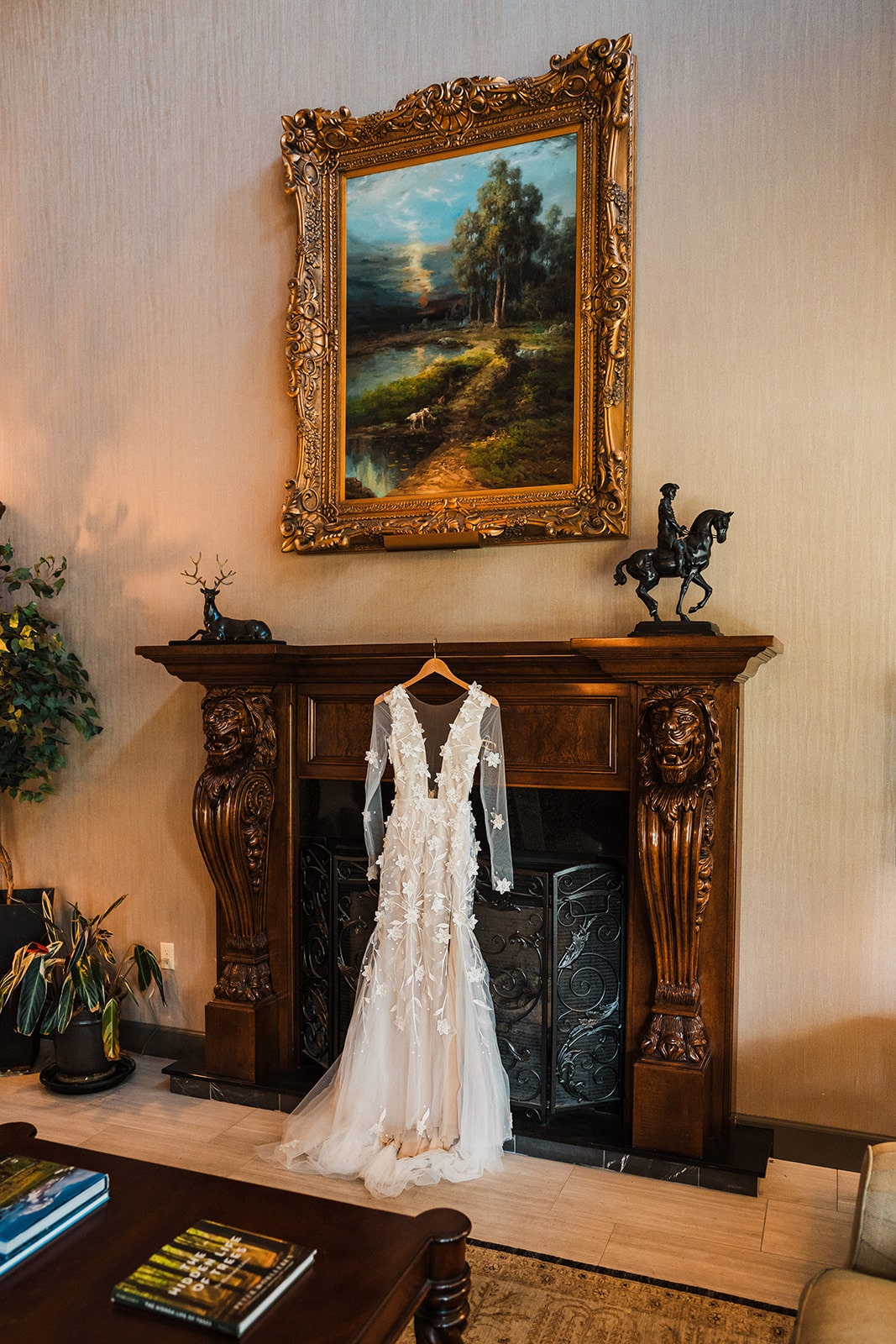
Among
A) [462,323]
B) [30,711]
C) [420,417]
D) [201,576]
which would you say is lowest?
[30,711]

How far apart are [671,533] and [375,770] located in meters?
1.12

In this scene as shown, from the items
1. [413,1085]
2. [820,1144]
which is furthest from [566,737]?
[820,1144]

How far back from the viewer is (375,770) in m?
2.95

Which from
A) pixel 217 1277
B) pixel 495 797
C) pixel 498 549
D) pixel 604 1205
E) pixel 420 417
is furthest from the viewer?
pixel 420 417

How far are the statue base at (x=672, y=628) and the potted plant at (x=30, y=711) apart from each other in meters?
2.14

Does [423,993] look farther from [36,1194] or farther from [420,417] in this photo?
[420,417]

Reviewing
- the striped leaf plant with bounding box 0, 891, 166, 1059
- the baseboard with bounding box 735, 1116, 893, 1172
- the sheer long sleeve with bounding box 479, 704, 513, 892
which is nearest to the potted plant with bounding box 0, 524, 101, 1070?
the striped leaf plant with bounding box 0, 891, 166, 1059

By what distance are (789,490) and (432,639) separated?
3.94ft

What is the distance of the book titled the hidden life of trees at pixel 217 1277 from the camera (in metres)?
1.43

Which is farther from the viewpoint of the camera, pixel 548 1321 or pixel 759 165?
pixel 759 165

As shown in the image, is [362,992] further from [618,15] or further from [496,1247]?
[618,15]

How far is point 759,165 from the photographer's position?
9.37 feet

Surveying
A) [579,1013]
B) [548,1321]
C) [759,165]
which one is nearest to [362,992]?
[579,1013]

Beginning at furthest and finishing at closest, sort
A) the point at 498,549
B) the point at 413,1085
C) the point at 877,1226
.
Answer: the point at 498,549 → the point at 413,1085 → the point at 877,1226
